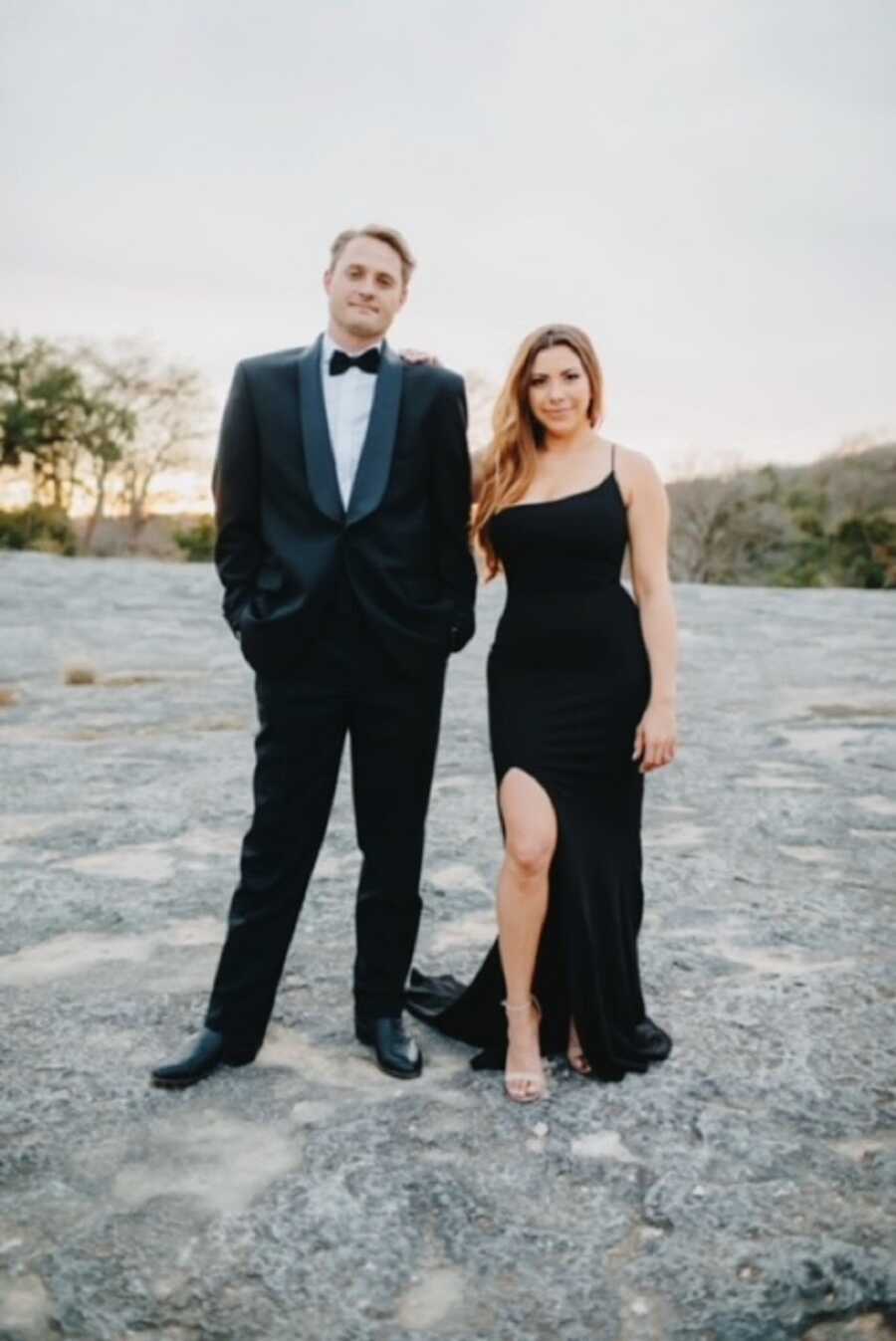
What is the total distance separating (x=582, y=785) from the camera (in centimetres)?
290

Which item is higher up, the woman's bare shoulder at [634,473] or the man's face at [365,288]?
the man's face at [365,288]

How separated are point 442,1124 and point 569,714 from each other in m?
Answer: 1.12

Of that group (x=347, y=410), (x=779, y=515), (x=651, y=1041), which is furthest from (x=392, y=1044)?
(x=779, y=515)

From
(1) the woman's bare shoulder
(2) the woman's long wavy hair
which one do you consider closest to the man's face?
(2) the woman's long wavy hair

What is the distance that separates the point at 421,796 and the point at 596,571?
0.82 metres

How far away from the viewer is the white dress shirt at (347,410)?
294 centimetres

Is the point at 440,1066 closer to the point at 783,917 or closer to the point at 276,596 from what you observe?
the point at 276,596

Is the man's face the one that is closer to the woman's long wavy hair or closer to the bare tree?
the woman's long wavy hair

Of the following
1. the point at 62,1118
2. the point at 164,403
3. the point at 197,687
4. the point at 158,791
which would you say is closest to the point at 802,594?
the point at 197,687

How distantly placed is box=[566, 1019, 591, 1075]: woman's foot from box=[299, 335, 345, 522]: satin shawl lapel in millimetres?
1606

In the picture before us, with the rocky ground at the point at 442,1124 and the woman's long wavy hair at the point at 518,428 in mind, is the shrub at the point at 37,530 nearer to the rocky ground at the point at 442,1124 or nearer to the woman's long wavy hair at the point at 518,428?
the rocky ground at the point at 442,1124

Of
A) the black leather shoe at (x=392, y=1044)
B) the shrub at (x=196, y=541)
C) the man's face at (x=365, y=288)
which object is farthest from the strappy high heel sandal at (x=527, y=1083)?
the shrub at (x=196, y=541)

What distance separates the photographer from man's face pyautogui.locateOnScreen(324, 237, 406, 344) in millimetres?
2883

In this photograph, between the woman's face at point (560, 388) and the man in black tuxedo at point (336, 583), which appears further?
the woman's face at point (560, 388)
